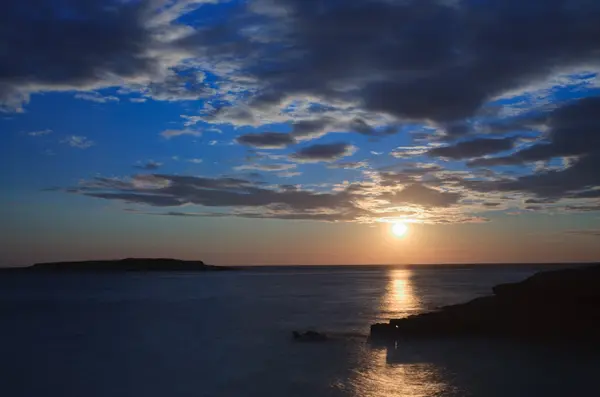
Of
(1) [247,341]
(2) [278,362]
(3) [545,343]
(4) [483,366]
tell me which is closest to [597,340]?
(3) [545,343]

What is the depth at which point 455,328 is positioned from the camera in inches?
1396

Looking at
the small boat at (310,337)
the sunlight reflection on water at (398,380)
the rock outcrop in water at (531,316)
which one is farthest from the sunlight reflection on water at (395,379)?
the rock outcrop in water at (531,316)

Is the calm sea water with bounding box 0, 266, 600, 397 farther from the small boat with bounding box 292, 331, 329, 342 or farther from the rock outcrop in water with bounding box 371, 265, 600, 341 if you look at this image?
the rock outcrop in water with bounding box 371, 265, 600, 341

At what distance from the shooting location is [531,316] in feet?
117

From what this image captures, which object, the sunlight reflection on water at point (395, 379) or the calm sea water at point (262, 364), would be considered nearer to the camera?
the sunlight reflection on water at point (395, 379)

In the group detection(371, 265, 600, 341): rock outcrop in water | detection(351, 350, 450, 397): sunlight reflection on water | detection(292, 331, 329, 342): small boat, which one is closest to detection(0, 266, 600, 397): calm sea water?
detection(351, 350, 450, 397): sunlight reflection on water

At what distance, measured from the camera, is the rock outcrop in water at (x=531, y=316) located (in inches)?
1335

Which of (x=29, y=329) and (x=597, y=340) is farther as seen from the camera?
(x=29, y=329)

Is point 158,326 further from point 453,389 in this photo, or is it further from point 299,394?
point 453,389

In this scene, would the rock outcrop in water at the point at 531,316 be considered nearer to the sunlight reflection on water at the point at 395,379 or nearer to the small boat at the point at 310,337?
the small boat at the point at 310,337

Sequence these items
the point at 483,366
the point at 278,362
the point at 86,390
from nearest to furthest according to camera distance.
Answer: the point at 86,390 < the point at 483,366 < the point at 278,362

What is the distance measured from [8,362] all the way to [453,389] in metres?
25.0

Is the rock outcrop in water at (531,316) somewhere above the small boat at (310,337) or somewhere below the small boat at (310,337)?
above

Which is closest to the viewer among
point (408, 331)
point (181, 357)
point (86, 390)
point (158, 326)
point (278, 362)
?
point (86, 390)
